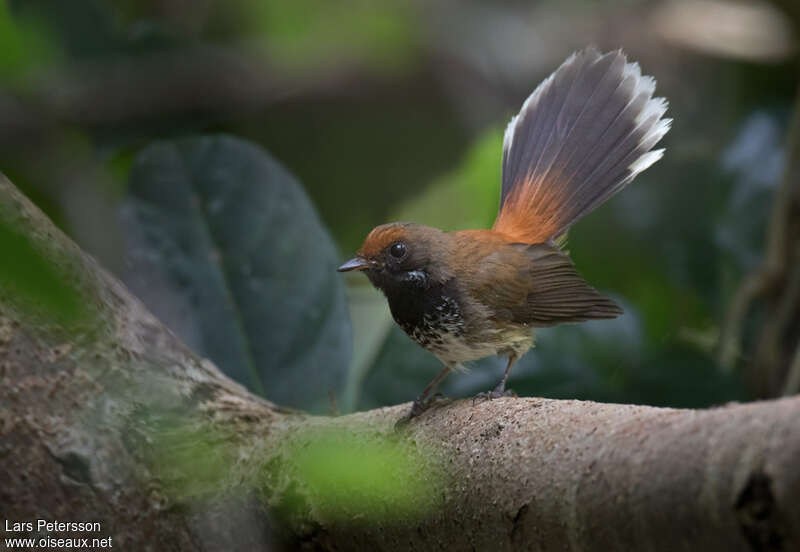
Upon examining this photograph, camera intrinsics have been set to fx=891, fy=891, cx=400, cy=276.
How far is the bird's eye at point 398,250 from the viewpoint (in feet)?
8.61

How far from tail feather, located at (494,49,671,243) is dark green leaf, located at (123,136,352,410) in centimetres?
67

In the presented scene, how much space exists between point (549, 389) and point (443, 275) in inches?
26.7

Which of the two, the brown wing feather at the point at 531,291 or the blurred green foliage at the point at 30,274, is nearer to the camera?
the blurred green foliage at the point at 30,274

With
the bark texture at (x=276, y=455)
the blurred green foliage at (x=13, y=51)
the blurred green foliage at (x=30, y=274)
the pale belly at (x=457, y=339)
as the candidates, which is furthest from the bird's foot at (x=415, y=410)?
the blurred green foliage at (x=30, y=274)

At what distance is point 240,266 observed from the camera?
2896mm

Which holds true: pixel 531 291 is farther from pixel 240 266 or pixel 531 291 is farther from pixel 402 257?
pixel 240 266

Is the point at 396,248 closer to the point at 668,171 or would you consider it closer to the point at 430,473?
the point at 430,473

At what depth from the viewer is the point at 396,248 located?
103 inches

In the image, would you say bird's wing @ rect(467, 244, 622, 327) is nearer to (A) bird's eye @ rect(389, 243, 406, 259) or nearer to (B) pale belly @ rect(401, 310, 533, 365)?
(B) pale belly @ rect(401, 310, 533, 365)

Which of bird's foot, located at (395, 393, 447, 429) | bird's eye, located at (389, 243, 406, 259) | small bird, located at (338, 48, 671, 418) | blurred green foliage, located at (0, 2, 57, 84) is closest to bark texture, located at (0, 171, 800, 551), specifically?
bird's foot, located at (395, 393, 447, 429)

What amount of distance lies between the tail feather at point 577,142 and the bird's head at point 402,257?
333 millimetres

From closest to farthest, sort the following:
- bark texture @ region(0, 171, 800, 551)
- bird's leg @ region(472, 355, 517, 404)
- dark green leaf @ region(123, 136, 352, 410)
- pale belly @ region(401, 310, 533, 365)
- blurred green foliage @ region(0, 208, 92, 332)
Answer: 1. blurred green foliage @ region(0, 208, 92, 332)
2. bark texture @ region(0, 171, 800, 551)
3. bird's leg @ region(472, 355, 517, 404)
4. pale belly @ region(401, 310, 533, 365)
5. dark green leaf @ region(123, 136, 352, 410)

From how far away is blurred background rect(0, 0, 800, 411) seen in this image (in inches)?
112

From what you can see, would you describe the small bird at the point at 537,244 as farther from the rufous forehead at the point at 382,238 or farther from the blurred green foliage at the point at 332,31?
the blurred green foliage at the point at 332,31
